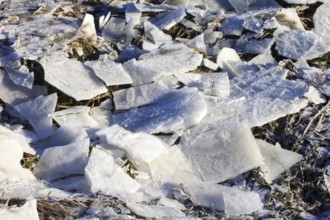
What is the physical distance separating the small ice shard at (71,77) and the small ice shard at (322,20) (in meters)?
1.50

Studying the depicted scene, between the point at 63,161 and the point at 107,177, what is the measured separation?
10.8 inches

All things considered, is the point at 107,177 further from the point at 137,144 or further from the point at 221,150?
the point at 221,150

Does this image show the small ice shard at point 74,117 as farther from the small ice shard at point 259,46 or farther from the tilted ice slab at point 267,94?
the small ice shard at point 259,46

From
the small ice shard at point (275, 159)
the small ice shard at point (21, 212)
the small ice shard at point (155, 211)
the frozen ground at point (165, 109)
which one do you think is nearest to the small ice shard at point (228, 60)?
the frozen ground at point (165, 109)

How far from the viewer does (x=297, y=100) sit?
3.55 metres

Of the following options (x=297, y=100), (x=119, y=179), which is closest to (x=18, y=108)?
(x=119, y=179)

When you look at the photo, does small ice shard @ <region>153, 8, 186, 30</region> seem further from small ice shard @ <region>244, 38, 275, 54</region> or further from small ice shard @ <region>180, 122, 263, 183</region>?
small ice shard @ <region>180, 122, 263, 183</region>

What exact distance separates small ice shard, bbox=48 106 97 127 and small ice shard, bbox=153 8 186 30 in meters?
0.90

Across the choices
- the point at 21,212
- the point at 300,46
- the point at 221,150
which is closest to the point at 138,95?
the point at 221,150

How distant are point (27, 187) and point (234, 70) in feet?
5.03

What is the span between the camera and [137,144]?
10.3 feet

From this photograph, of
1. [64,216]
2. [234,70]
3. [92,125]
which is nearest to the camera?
[64,216]

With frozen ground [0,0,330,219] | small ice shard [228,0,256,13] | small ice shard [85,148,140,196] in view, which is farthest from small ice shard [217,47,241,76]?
small ice shard [85,148,140,196]

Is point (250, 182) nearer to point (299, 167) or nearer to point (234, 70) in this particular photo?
point (299, 167)
